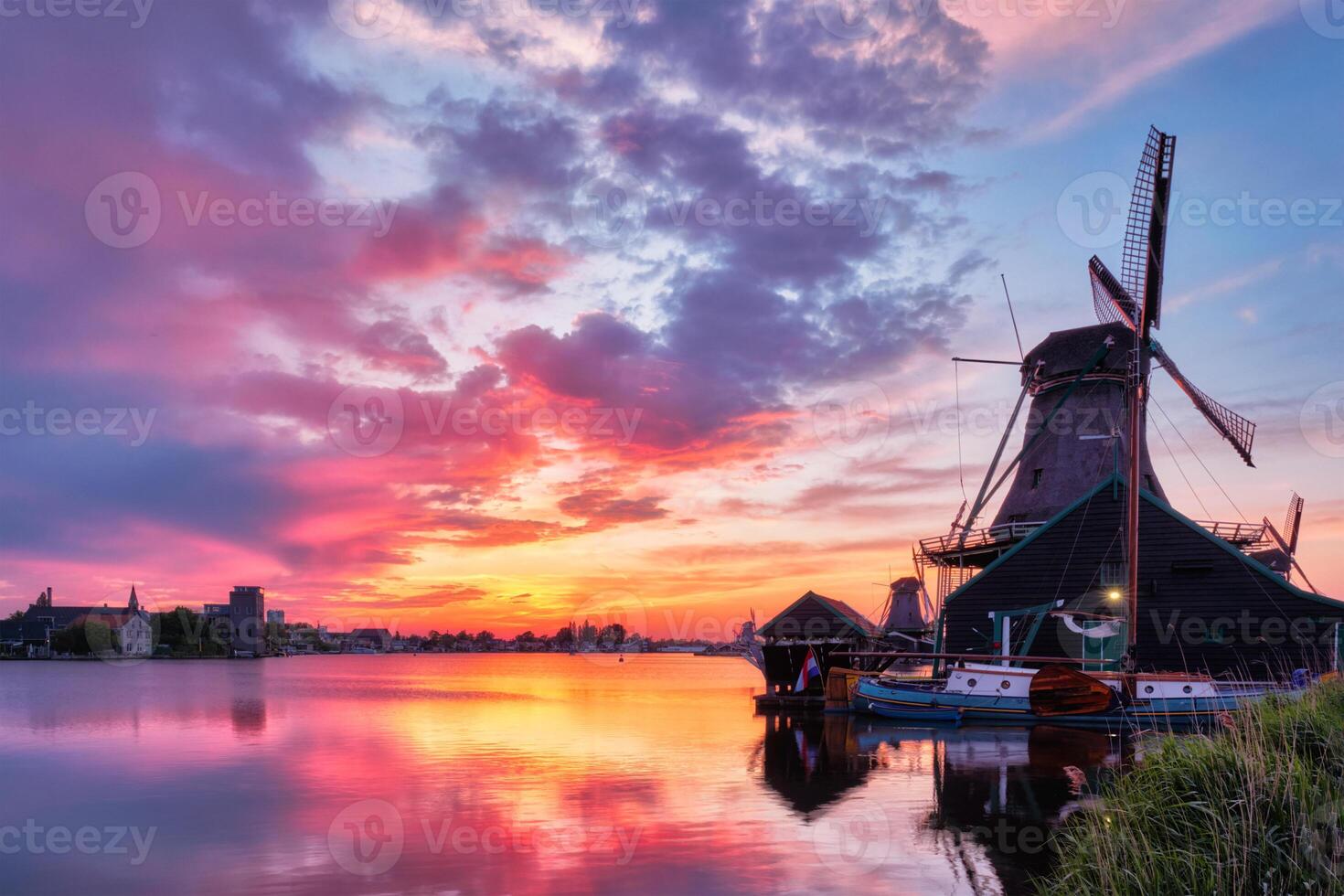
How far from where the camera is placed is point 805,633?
164 feet

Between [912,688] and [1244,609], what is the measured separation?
13.2 metres

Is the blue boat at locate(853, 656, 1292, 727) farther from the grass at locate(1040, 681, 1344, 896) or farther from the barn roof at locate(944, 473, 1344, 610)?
the grass at locate(1040, 681, 1344, 896)

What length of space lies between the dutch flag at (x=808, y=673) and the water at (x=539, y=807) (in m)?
5.80

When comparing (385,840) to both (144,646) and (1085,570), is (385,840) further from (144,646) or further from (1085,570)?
(144,646)

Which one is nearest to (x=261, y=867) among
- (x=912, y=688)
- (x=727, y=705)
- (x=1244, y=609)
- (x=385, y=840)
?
(x=385, y=840)

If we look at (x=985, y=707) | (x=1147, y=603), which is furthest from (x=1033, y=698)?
(x=1147, y=603)

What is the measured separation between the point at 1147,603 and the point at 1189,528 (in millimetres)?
3467

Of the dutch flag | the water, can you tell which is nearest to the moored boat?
the water

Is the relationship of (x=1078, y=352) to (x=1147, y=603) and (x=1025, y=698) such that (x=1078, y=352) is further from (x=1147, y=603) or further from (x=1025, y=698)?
(x=1025, y=698)

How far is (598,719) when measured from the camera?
1845 inches

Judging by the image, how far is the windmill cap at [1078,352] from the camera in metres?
46.7

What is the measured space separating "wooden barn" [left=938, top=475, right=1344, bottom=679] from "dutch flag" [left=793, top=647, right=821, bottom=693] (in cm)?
815

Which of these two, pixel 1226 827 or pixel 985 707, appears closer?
pixel 1226 827

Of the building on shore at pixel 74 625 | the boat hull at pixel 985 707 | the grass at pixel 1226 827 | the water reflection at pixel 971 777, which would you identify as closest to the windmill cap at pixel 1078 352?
the boat hull at pixel 985 707
